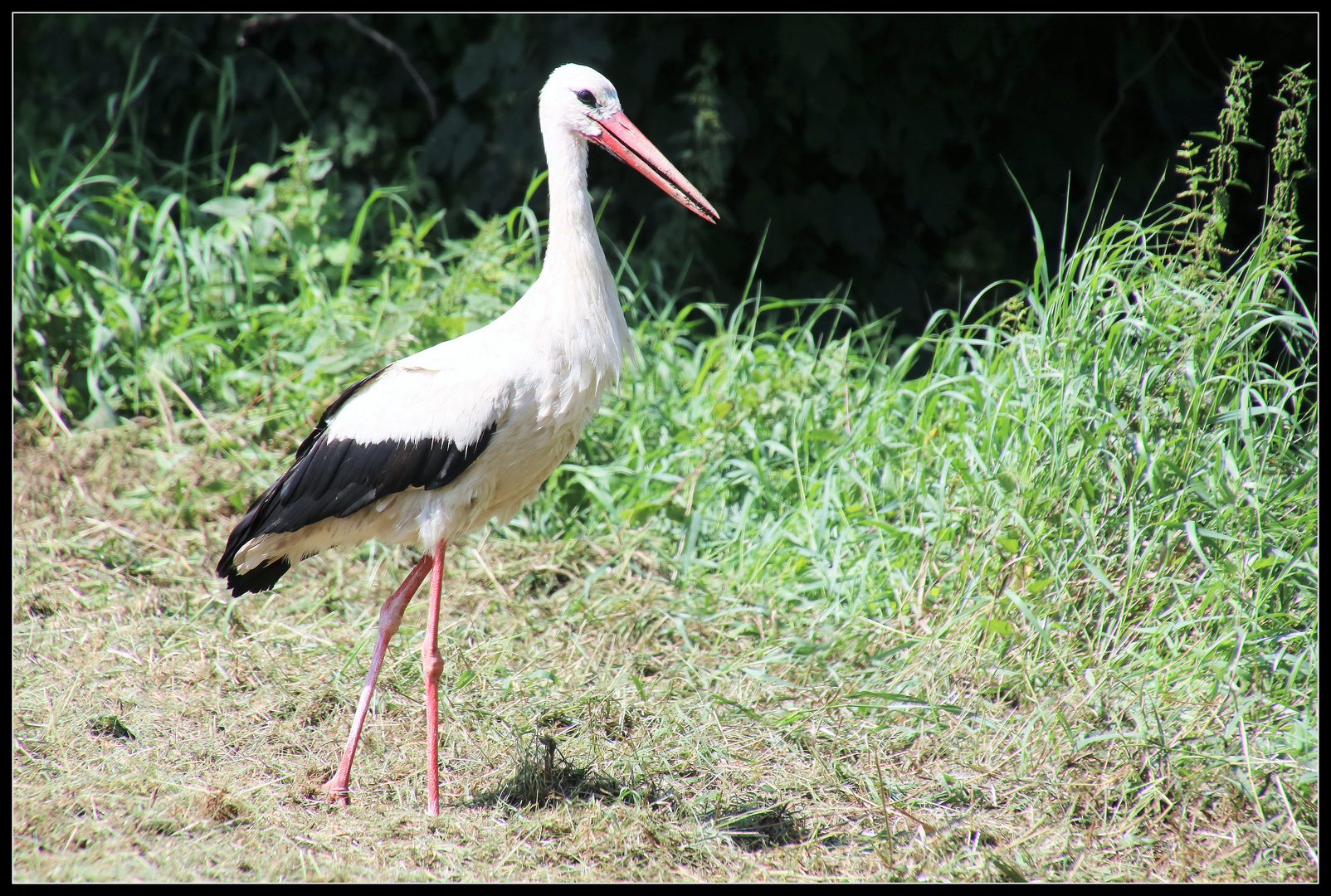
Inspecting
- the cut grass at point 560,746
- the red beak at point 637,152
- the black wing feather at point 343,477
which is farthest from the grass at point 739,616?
the red beak at point 637,152

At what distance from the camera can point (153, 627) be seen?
3676mm

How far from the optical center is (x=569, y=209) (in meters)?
2.98

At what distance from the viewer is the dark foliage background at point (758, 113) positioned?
5.39 metres

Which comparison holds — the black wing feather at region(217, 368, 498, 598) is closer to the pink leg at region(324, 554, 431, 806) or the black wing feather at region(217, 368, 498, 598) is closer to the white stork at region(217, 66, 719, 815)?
the white stork at region(217, 66, 719, 815)

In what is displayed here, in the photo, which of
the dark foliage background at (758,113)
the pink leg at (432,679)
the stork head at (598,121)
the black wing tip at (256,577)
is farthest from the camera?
the dark foliage background at (758,113)

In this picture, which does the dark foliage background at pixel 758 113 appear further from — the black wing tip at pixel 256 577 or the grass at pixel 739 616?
the black wing tip at pixel 256 577

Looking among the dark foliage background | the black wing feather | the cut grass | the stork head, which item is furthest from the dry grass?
the dark foliage background

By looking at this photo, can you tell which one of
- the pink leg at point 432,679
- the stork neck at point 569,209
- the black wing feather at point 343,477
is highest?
the stork neck at point 569,209

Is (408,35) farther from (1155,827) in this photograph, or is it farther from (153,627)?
(1155,827)

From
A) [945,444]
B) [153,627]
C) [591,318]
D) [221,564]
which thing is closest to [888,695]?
[945,444]

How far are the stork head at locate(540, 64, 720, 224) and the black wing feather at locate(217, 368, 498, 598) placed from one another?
89cm

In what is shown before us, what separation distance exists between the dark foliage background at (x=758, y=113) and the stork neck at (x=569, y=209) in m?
2.21

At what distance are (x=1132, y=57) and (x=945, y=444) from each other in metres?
2.98

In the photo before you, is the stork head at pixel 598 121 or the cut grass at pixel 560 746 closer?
the cut grass at pixel 560 746
